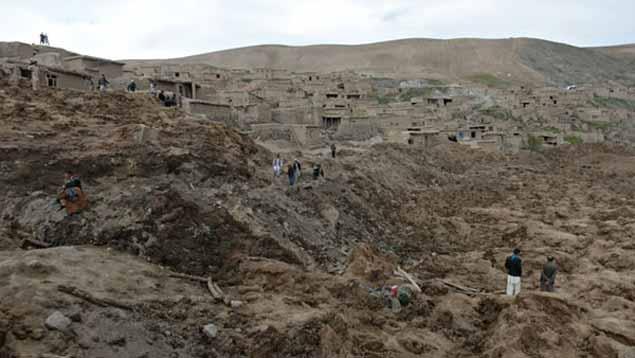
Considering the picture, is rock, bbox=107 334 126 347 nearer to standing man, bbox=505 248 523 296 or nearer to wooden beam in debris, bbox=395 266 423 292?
wooden beam in debris, bbox=395 266 423 292

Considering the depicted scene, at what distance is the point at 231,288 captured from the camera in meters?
9.71

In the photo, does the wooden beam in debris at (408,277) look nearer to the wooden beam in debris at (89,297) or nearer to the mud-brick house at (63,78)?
the wooden beam in debris at (89,297)

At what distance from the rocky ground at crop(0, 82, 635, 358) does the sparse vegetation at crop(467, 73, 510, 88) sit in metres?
51.3

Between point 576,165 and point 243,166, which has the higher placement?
point 243,166

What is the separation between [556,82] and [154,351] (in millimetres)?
85597

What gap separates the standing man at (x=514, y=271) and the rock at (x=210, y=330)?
5798mm

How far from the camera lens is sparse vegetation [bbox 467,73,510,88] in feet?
228

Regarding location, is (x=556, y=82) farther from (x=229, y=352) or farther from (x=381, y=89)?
(x=229, y=352)

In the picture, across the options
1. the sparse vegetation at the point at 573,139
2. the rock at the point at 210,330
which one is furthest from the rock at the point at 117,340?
the sparse vegetation at the point at 573,139

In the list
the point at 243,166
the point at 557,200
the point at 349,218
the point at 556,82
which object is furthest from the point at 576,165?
the point at 556,82

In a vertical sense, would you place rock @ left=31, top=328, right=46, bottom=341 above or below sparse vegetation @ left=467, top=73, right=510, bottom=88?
below

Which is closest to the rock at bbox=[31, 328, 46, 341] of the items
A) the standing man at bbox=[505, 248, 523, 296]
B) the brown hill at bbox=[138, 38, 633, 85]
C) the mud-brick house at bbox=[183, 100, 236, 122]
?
the standing man at bbox=[505, 248, 523, 296]

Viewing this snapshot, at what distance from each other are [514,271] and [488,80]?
67.1m

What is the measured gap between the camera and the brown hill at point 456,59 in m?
82.9
